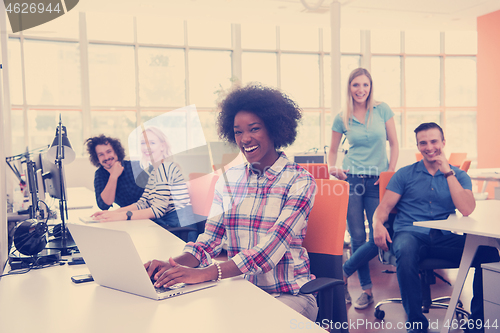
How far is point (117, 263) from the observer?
1.10 metres

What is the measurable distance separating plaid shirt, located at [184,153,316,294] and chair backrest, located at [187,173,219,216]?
4.00 ft

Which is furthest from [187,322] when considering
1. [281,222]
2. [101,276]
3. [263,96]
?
[263,96]

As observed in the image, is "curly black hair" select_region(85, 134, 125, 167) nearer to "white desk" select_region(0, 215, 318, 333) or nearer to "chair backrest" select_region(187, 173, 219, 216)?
"chair backrest" select_region(187, 173, 219, 216)

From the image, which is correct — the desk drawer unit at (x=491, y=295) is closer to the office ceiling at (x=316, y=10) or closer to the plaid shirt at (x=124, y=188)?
the plaid shirt at (x=124, y=188)

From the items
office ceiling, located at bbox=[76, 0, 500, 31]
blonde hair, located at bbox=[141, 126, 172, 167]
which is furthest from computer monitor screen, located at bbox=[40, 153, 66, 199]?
office ceiling, located at bbox=[76, 0, 500, 31]

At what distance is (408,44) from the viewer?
10.4 m

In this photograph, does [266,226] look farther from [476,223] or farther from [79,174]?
[79,174]

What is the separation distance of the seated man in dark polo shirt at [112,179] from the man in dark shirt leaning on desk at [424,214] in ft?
6.22

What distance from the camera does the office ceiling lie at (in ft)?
24.9

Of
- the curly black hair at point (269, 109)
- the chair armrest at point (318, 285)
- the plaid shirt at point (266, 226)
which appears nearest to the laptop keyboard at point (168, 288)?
the plaid shirt at point (266, 226)

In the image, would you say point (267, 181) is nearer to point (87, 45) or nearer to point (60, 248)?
point (60, 248)

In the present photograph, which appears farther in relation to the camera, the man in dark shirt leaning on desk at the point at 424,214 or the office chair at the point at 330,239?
the man in dark shirt leaning on desk at the point at 424,214

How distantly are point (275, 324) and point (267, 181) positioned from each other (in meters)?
0.69

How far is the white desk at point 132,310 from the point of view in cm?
92
